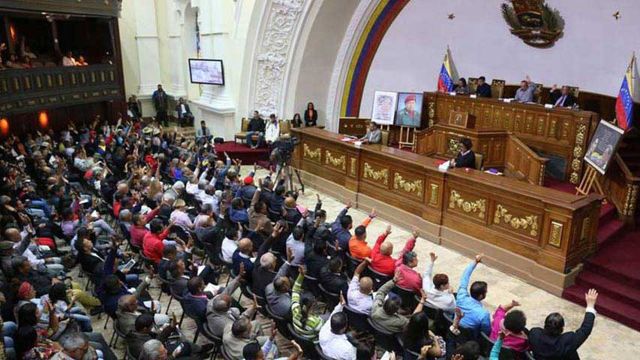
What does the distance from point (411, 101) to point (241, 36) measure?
5.37 meters

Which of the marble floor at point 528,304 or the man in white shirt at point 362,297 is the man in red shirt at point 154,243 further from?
the man in white shirt at point 362,297

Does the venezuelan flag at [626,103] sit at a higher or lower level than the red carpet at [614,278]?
higher

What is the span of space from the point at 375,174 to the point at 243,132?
6391 mm

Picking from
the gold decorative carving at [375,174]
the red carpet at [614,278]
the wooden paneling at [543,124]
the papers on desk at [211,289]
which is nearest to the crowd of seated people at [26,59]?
the gold decorative carving at [375,174]

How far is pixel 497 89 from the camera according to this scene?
11.9 m

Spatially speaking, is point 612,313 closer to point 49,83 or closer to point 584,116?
point 584,116

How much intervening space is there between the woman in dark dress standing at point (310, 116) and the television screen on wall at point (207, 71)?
9.25ft

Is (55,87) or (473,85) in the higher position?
(473,85)

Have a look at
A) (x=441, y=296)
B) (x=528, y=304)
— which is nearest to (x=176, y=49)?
(x=528, y=304)

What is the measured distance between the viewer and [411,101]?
1303 centimetres

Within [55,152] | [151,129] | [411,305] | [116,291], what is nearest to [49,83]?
[151,129]

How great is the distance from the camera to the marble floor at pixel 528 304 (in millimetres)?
5293

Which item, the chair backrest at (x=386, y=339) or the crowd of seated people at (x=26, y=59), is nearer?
the chair backrest at (x=386, y=339)

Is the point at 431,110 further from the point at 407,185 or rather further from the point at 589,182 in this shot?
the point at 589,182
